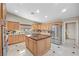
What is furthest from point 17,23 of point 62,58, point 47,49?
point 62,58

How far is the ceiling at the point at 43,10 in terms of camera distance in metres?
2.05

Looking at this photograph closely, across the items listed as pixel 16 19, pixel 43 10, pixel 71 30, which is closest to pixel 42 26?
pixel 43 10

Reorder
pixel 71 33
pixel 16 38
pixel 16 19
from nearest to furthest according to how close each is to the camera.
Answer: pixel 16 19 < pixel 71 33 < pixel 16 38

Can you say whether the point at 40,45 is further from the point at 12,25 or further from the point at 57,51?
the point at 12,25

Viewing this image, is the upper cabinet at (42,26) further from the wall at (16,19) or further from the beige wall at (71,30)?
the beige wall at (71,30)

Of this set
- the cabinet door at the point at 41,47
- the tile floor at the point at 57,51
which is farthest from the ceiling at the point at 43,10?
the tile floor at the point at 57,51

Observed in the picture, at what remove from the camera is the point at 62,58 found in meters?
1.99

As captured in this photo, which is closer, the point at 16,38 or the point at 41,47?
the point at 41,47

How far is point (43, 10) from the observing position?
2186 mm

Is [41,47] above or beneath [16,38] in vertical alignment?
beneath

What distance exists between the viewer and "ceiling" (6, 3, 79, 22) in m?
2.05

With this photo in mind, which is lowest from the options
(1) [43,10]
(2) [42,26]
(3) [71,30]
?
(3) [71,30]

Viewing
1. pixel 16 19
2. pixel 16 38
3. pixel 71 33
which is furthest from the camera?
pixel 16 38

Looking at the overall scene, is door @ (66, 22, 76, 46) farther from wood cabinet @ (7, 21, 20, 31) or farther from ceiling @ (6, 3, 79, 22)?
wood cabinet @ (7, 21, 20, 31)
